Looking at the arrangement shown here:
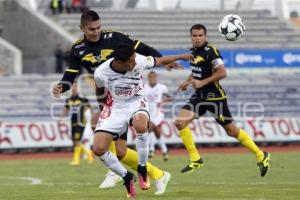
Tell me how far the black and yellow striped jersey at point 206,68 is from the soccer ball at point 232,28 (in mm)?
1041

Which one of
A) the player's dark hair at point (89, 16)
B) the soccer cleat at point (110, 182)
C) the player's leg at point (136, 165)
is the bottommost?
the soccer cleat at point (110, 182)

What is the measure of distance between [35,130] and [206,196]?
16476 mm

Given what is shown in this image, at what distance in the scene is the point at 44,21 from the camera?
3600cm

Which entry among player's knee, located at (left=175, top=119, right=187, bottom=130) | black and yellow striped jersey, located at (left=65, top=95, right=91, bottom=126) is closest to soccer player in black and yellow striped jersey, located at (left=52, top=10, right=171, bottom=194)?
player's knee, located at (left=175, top=119, right=187, bottom=130)

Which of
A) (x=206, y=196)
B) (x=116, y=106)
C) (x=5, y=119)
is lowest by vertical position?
(x=5, y=119)

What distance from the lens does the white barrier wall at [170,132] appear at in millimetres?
27297

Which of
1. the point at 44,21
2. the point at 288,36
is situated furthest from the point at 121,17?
the point at 288,36

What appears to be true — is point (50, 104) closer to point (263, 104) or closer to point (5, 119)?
point (5, 119)

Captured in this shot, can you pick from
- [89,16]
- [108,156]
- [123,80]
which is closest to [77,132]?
[89,16]

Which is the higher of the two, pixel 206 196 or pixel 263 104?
pixel 206 196

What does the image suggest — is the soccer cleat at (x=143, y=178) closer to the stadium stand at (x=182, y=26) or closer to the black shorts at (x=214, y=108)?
the black shorts at (x=214, y=108)

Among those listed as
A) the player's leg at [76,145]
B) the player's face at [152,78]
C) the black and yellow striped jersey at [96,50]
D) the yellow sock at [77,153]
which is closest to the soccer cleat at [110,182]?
the black and yellow striped jersey at [96,50]

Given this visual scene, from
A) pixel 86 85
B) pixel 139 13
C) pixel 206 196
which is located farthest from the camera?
pixel 139 13

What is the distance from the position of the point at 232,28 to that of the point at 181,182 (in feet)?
8.80
